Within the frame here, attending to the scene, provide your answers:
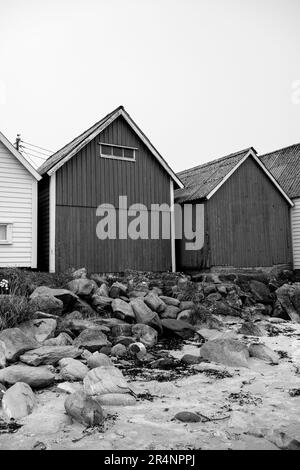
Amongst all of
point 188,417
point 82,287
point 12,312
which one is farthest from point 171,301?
point 188,417

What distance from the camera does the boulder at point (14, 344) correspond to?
266 inches

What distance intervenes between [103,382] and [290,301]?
1038cm

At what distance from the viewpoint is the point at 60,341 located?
25.9 ft

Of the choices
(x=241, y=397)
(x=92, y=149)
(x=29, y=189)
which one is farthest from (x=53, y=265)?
(x=241, y=397)

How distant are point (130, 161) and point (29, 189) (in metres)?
4.47

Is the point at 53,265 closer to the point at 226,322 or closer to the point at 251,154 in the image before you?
the point at 226,322

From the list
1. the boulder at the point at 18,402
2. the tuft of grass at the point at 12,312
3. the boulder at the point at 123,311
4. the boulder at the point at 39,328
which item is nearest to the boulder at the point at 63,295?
the boulder at the point at 123,311

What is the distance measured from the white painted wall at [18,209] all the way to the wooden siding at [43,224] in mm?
644

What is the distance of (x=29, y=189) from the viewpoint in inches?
584

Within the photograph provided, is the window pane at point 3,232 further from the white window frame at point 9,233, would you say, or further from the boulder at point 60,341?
the boulder at point 60,341

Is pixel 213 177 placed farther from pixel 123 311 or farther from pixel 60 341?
pixel 60 341

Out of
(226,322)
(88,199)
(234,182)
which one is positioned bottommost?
(226,322)

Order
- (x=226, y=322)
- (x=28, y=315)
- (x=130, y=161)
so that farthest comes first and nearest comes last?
(x=130, y=161)
(x=226, y=322)
(x=28, y=315)

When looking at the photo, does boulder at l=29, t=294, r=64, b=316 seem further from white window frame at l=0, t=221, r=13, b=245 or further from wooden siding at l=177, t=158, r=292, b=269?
wooden siding at l=177, t=158, r=292, b=269
